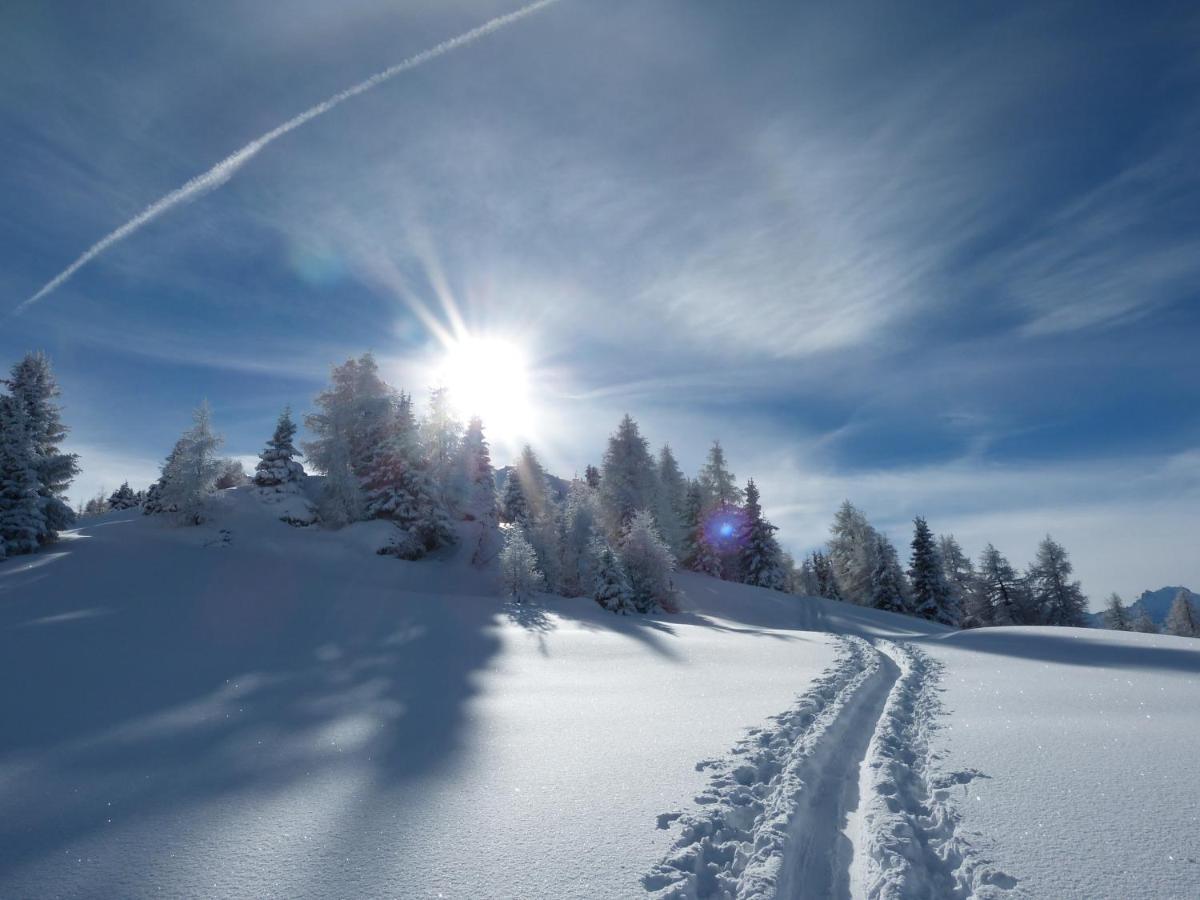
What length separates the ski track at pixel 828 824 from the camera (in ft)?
12.9

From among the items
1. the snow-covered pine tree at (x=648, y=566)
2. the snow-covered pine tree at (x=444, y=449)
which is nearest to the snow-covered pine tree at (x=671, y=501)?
the snow-covered pine tree at (x=648, y=566)

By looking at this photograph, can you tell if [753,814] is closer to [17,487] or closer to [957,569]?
[17,487]

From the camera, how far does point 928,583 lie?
141 ft

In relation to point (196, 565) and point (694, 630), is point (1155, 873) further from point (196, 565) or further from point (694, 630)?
point (196, 565)

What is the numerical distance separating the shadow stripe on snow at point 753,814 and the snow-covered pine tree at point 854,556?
41104mm

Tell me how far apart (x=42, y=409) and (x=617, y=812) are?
125ft

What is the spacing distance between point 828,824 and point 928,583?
44827mm

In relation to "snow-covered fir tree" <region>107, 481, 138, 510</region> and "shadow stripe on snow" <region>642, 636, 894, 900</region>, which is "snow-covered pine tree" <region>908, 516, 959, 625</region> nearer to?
"shadow stripe on snow" <region>642, 636, 894, 900</region>

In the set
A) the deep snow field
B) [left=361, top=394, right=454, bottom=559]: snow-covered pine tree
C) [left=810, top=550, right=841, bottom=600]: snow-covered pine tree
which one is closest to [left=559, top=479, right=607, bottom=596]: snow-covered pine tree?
[left=361, top=394, right=454, bottom=559]: snow-covered pine tree

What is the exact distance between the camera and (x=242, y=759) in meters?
6.49

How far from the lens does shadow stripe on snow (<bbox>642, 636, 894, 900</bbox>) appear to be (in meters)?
4.01

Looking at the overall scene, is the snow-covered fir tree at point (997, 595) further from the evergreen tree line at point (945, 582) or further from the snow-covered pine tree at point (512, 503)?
the snow-covered pine tree at point (512, 503)

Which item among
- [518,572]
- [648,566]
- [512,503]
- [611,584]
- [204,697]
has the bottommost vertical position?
[204,697]

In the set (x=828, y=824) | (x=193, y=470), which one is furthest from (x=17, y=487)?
(x=828, y=824)
